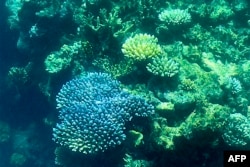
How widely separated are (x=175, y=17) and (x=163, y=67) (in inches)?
48.1

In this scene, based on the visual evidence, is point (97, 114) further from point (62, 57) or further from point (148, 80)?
point (62, 57)

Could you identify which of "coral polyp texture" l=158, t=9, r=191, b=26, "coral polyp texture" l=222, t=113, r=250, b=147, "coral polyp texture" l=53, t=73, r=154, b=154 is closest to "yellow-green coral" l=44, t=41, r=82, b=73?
"coral polyp texture" l=53, t=73, r=154, b=154

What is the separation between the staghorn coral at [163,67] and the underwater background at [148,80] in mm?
17

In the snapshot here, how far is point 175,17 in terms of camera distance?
250 inches

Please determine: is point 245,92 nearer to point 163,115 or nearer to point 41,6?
point 163,115

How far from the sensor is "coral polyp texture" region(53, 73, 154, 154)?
5383 millimetres

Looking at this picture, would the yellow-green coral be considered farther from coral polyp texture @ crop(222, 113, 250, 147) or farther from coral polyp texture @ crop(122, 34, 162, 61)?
coral polyp texture @ crop(222, 113, 250, 147)

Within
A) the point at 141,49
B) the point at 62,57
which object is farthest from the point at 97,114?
the point at 62,57

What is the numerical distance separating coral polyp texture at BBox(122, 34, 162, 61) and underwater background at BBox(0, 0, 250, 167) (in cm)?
2

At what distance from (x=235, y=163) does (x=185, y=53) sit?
2628mm

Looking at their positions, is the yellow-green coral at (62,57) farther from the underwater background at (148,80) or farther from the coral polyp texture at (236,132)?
the coral polyp texture at (236,132)

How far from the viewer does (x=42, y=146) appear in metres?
10.1

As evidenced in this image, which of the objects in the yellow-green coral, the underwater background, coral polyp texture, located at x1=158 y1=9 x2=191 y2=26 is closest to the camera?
the underwater background

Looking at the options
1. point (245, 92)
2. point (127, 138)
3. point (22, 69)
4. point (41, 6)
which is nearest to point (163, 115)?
point (127, 138)
